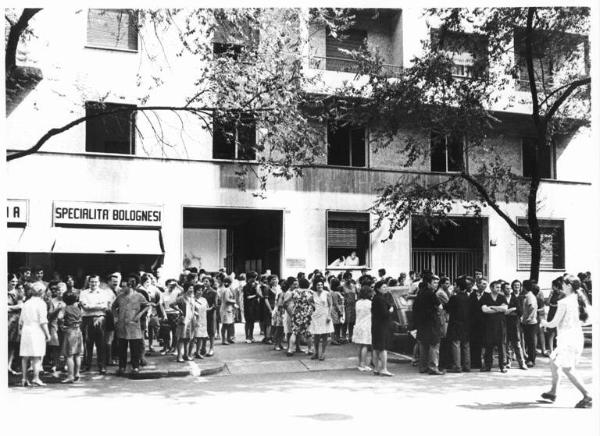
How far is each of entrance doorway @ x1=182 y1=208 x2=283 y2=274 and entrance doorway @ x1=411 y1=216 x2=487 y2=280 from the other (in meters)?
5.22

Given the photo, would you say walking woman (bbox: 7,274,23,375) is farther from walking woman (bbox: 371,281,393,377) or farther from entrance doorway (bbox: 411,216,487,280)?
entrance doorway (bbox: 411,216,487,280)

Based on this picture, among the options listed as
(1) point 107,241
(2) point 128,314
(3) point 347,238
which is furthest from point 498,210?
(1) point 107,241

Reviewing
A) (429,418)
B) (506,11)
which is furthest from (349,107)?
(429,418)

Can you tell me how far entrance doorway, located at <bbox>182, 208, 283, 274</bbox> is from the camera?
841 inches

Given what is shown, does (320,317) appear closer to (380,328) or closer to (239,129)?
(380,328)

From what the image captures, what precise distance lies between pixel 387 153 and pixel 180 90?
718 cm

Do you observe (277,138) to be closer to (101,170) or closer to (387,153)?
(101,170)

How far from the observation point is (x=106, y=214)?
1892cm

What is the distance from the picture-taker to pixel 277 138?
41.2 ft

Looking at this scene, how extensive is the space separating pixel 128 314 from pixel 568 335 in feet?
24.3

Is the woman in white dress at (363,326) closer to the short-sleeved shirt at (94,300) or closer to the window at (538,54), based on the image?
the short-sleeved shirt at (94,300)

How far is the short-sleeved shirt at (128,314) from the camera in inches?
476

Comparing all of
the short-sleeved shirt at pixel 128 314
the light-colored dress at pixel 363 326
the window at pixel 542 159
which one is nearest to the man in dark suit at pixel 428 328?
the light-colored dress at pixel 363 326

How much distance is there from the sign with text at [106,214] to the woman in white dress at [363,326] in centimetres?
866
